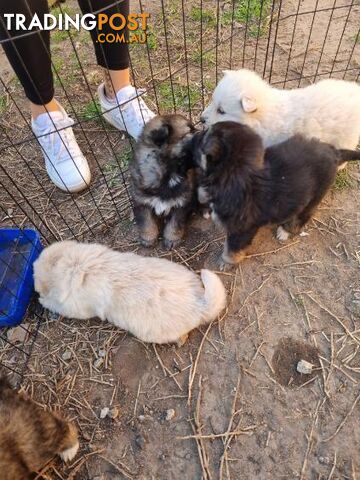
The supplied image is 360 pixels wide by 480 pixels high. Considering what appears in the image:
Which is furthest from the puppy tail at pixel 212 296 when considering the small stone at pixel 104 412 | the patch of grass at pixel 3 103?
the patch of grass at pixel 3 103

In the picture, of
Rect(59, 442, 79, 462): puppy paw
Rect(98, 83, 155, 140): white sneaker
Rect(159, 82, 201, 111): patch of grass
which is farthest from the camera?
Rect(159, 82, 201, 111): patch of grass

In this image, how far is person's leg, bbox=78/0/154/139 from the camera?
2.98m

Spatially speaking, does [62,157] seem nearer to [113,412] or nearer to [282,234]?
[282,234]

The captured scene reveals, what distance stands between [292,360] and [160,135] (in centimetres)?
163

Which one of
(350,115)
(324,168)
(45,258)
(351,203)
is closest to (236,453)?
(45,258)

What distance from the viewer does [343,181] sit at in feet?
10.7

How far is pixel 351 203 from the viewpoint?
316cm

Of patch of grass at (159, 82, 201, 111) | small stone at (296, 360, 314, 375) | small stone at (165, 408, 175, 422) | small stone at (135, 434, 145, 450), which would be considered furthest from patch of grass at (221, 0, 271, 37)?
small stone at (135, 434, 145, 450)

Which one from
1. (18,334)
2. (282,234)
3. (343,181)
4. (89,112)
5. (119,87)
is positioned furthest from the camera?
(89,112)

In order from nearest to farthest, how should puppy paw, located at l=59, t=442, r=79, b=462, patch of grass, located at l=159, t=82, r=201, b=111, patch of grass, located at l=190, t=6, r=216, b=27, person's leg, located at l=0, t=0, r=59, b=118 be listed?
puppy paw, located at l=59, t=442, r=79, b=462, person's leg, located at l=0, t=0, r=59, b=118, patch of grass, located at l=159, t=82, r=201, b=111, patch of grass, located at l=190, t=6, r=216, b=27

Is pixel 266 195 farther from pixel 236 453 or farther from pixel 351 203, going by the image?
pixel 236 453

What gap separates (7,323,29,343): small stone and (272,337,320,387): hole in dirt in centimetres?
167

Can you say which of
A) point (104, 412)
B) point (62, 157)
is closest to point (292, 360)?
point (104, 412)

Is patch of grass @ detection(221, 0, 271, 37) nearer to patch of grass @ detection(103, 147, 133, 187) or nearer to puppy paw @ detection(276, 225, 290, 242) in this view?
patch of grass @ detection(103, 147, 133, 187)
